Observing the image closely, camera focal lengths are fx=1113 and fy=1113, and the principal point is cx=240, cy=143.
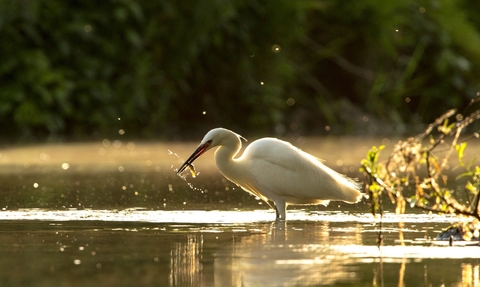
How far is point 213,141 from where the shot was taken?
30.4 feet

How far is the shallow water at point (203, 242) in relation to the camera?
576cm

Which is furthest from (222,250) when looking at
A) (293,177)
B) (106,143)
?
(106,143)

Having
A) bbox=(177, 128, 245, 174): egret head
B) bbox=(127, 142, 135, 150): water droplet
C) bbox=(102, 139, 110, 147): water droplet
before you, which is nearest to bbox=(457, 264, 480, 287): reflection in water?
bbox=(177, 128, 245, 174): egret head

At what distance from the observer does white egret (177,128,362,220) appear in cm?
904

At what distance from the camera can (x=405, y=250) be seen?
673 cm

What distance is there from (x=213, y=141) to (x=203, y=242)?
2.19 meters

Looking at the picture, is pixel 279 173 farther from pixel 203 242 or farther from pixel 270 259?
pixel 270 259

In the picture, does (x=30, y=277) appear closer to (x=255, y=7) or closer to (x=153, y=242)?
(x=153, y=242)

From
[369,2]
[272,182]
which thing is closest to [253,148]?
[272,182]

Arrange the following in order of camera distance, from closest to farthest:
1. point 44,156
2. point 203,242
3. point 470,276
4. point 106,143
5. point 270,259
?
point 470,276 → point 270,259 → point 203,242 → point 44,156 → point 106,143

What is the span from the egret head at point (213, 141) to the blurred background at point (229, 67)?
1036cm

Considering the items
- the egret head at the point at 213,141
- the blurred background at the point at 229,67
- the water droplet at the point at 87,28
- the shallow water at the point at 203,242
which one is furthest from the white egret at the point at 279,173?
the water droplet at the point at 87,28

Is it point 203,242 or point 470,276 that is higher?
point 203,242

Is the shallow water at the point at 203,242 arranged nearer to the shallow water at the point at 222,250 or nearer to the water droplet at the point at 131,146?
the shallow water at the point at 222,250
